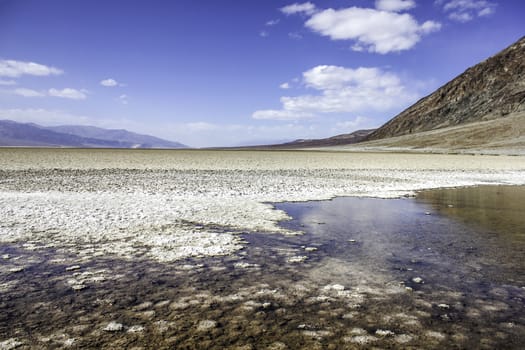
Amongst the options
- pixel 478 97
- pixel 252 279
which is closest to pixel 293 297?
pixel 252 279

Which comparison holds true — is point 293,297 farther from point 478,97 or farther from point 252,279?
point 478,97

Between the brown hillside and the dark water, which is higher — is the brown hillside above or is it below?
above

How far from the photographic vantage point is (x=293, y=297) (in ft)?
16.1

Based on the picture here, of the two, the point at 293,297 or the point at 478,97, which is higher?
the point at 478,97

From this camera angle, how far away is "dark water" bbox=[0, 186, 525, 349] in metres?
3.82

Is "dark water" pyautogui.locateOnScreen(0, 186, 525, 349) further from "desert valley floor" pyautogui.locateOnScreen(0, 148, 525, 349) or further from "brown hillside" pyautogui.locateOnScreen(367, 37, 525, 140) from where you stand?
"brown hillside" pyautogui.locateOnScreen(367, 37, 525, 140)

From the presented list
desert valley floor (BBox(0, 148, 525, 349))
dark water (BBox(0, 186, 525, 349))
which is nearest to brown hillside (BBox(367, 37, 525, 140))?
desert valley floor (BBox(0, 148, 525, 349))

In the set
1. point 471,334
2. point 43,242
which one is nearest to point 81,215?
point 43,242

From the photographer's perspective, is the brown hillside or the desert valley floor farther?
the brown hillside

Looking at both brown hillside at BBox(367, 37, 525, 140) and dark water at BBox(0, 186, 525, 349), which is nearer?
dark water at BBox(0, 186, 525, 349)

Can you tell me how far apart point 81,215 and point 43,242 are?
256 cm

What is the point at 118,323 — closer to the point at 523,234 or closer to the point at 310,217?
the point at 310,217

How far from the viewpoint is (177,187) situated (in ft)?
55.5

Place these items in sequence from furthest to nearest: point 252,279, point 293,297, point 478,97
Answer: point 478,97 → point 252,279 → point 293,297
